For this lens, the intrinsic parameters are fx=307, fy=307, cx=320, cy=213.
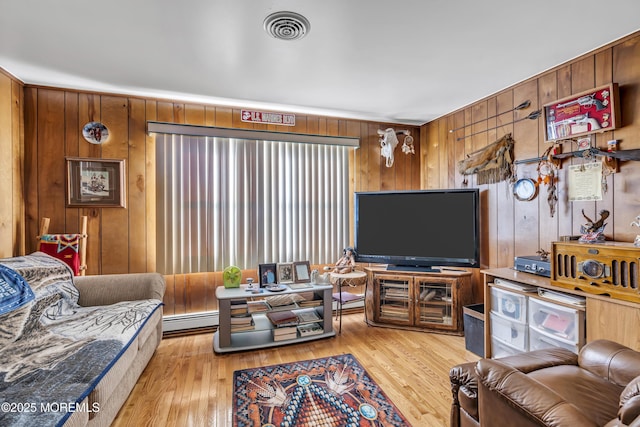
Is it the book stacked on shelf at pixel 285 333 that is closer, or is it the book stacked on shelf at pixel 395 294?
the book stacked on shelf at pixel 285 333

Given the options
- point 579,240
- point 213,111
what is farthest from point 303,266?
point 579,240

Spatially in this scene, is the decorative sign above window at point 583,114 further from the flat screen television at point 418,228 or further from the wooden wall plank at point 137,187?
the wooden wall plank at point 137,187

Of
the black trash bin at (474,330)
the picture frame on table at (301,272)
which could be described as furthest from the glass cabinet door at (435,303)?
the picture frame on table at (301,272)

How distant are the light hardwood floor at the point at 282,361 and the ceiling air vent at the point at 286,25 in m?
2.37

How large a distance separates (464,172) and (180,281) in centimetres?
326

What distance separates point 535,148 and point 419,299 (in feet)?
5.73

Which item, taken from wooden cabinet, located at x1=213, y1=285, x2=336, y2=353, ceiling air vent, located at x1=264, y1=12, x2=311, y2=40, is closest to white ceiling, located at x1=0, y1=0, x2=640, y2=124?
ceiling air vent, located at x1=264, y1=12, x2=311, y2=40

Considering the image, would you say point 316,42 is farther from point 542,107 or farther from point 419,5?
point 542,107

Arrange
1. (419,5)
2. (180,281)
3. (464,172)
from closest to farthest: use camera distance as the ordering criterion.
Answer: (419,5) → (180,281) → (464,172)

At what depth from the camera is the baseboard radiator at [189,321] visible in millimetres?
3066

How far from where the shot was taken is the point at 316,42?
2.03 metres

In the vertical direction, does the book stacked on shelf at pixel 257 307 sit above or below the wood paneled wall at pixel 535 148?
below

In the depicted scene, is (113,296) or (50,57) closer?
(50,57)

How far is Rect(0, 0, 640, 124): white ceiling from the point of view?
1705mm
